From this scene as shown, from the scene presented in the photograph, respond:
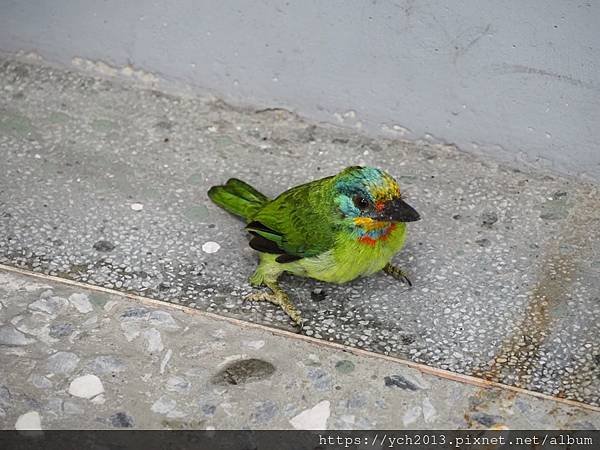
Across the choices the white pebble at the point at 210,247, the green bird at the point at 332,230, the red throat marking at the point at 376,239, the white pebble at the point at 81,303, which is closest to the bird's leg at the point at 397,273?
the green bird at the point at 332,230

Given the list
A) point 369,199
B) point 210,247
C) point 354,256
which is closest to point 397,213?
point 369,199

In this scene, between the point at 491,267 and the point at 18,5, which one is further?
the point at 18,5

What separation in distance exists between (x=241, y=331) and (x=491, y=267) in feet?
3.96

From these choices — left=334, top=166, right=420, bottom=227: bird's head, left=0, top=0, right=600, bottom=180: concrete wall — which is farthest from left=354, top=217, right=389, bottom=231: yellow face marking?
left=0, top=0, right=600, bottom=180: concrete wall

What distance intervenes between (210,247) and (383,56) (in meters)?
1.34

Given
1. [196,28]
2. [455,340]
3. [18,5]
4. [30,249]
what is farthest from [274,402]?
[18,5]

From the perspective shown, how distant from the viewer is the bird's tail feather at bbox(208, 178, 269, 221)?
14.7 feet

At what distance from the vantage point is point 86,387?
368 cm

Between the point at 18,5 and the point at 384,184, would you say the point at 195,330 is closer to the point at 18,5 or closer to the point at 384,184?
the point at 384,184

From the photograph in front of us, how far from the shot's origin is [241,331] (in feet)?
13.1

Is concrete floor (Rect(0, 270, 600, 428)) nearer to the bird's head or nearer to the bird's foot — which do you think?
the bird's foot

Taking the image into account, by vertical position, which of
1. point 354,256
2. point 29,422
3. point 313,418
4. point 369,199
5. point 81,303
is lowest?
point 29,422

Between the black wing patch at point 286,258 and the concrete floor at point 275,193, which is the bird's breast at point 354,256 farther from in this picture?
the concrete floor at point 275,193

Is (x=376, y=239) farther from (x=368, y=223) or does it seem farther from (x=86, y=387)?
(x=86, y=387)
